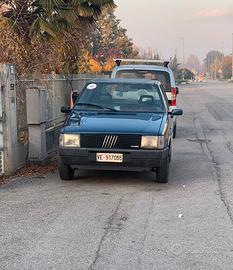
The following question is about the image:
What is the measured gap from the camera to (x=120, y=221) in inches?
236

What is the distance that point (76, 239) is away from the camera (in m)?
5.31

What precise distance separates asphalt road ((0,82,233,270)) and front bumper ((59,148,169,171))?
35 centimetres

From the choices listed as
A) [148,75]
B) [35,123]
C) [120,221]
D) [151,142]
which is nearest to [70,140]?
[151,142]

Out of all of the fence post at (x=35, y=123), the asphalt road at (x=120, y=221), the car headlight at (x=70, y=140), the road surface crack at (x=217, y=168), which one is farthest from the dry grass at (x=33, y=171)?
the road surface crack at (x=217, y=168)

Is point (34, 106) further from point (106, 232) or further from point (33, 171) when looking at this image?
point (106, 232)

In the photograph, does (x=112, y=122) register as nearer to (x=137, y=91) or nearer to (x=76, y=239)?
(x=137, y=91)

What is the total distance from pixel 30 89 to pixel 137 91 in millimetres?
2028

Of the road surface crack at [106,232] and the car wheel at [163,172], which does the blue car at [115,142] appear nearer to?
the car wheel at [163,172]

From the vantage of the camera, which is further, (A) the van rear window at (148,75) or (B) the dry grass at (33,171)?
(A) the van rear window at (148,75)

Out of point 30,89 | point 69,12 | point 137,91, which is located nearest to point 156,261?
point 137,91

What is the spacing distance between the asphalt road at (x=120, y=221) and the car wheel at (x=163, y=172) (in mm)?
128

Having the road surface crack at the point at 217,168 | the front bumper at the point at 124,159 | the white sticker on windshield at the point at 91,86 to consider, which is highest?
the white sticker on windshield at the point at 91,86

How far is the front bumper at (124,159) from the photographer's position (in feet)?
25.1

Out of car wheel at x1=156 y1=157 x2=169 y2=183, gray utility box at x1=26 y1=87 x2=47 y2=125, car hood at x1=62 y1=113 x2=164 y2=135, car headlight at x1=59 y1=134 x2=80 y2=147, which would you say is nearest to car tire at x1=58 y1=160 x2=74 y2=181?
car headlight at x1=59 y1=134 x2=80 y2=147
